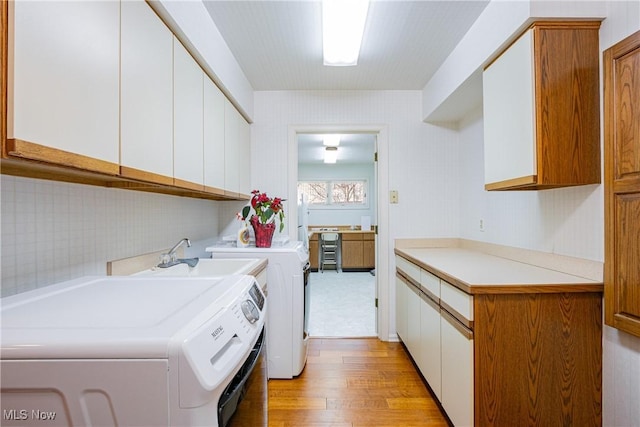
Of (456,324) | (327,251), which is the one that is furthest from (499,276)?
(327,251)

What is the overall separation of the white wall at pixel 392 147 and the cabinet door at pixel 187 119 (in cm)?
126

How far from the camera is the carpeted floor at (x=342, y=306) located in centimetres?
333

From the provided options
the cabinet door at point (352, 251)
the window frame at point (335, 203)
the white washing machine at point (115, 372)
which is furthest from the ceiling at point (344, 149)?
the white washing machine at point (115, 372)

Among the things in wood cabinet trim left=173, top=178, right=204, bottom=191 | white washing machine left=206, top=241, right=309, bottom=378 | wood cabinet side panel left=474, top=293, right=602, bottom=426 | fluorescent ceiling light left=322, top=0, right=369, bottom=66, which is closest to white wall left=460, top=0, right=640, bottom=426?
wood cabinet side panel left=474, top=293, right=602, bottom=426

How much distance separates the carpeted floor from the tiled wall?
207 cm

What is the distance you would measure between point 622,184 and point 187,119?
1.91 metres

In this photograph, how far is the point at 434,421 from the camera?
6.17ft

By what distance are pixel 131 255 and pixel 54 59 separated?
3.38 ft

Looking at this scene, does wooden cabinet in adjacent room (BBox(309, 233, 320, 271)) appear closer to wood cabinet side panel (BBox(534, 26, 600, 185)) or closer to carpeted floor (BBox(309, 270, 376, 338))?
carpeted floor (BBox(309, 270, 376, 338))

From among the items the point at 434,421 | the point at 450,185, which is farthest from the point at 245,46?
the point at 434,421

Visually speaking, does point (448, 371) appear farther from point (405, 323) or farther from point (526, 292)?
point (405, 323)

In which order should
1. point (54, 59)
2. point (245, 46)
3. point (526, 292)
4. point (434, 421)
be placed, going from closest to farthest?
1. point (54, 59)
2. point (526, 292)
3. point (434, 421)
4. point (245, 46)

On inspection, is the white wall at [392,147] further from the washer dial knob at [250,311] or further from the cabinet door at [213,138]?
the washer dial knob at [250,311]

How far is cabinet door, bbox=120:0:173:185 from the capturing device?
1.12 meters
